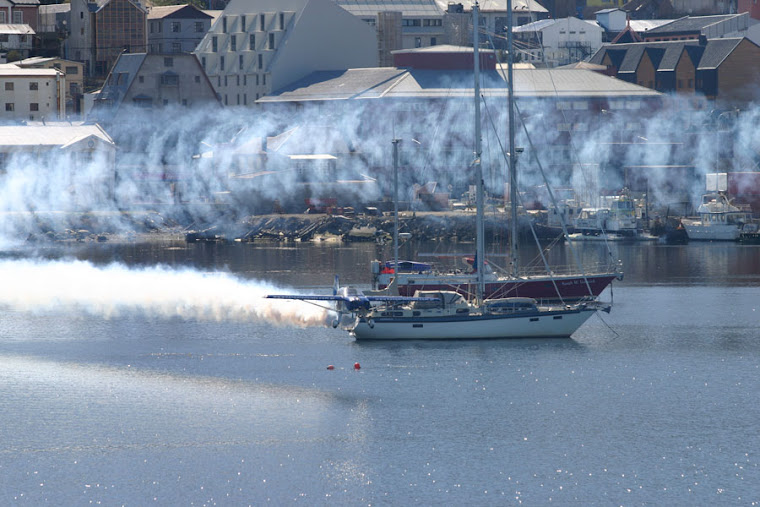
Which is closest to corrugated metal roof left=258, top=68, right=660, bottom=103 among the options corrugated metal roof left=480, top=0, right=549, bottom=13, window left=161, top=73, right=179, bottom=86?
window left=161, top=73, right=179, bottom=86

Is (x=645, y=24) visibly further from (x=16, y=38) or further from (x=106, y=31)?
(x=16, y=38)

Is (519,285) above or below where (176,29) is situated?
below

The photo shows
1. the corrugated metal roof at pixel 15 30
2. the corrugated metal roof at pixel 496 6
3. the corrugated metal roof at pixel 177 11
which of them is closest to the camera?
Answer: the corrugated metal roof at pixel 15 30

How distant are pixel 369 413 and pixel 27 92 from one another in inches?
3709

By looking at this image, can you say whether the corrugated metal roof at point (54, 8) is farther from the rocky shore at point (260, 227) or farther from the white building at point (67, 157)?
the rocky shore at point (260, 227)

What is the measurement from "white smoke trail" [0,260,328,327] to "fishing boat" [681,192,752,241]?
169 ft

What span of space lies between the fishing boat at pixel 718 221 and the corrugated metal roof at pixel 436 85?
14.2 metres

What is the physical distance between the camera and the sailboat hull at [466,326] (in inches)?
2501

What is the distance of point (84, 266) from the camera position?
95812 mm

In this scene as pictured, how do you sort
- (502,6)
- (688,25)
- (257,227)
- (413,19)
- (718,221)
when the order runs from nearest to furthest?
(718,221)
(257,227)
(688,25)
(413,19)
(502,6)

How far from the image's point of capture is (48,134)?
125 m

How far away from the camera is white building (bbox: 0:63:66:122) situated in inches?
5399

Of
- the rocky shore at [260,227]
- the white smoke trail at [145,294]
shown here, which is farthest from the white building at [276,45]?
the white smoke trail at [145,294]

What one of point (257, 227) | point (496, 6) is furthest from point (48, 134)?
point (496, 6)
